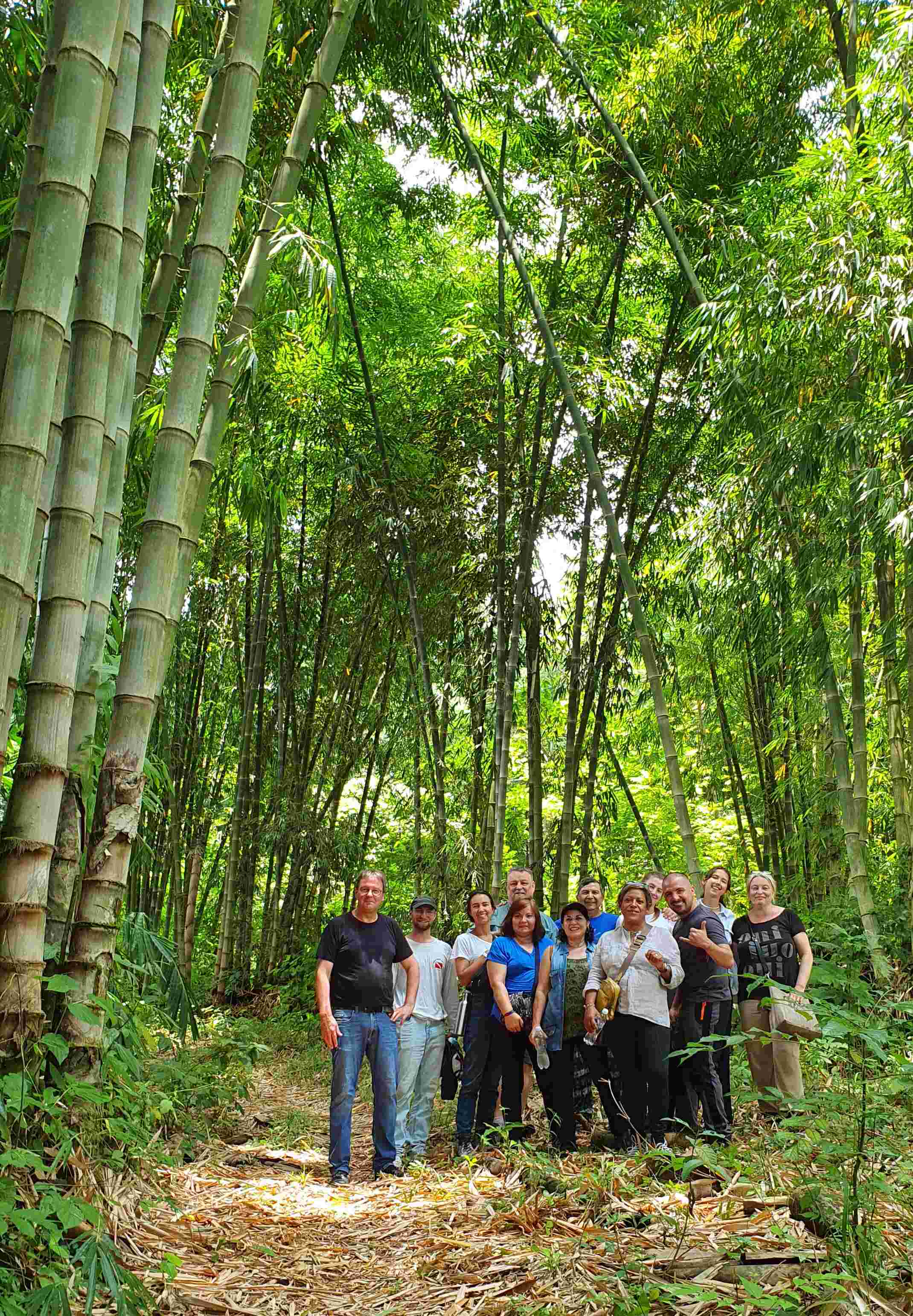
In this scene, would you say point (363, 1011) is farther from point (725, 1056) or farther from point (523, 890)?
point (725, 1056)

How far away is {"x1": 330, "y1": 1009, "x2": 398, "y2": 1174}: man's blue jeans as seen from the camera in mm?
3930

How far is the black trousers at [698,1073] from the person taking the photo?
154 inches

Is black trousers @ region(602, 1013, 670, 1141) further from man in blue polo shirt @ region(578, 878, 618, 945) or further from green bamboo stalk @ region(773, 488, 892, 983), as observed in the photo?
green bamboo stalk @ region(773, 488, 892, 983)

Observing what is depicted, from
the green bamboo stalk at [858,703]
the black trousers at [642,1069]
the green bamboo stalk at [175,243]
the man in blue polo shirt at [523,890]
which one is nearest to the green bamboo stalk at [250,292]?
the green bamboo stalk at [175,243]

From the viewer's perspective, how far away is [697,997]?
4121mm

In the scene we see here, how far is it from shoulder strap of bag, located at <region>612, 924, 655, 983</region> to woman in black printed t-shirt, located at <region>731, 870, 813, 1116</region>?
38 cm

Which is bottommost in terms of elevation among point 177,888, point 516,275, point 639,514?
point 177,888

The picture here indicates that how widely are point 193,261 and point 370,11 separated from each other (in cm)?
210

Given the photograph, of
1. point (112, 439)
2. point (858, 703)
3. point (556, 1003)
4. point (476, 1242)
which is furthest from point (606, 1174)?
point (858, 703)

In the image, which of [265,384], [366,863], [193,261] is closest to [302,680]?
[366,863]

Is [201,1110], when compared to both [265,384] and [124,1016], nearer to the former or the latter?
[124,1016]

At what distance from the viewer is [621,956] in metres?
4.13

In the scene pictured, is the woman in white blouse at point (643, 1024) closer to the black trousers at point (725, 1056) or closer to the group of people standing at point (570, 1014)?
the group of people standing at point (570, 1014)

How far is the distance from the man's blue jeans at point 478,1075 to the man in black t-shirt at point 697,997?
2.34 feet
